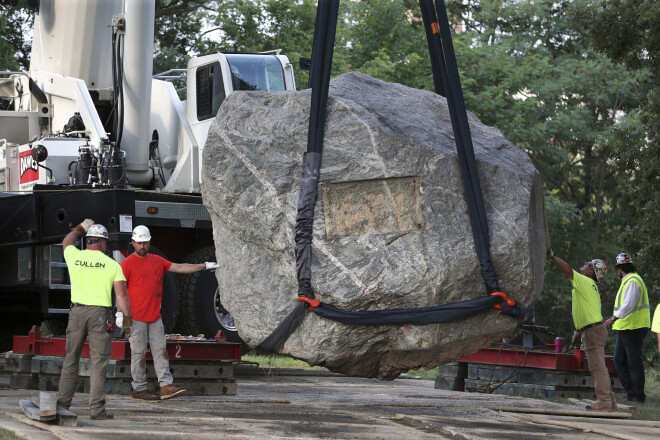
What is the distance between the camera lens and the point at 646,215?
15.9 meters

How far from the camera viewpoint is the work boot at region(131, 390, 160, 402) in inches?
427

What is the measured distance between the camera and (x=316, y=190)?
8453 millimetres

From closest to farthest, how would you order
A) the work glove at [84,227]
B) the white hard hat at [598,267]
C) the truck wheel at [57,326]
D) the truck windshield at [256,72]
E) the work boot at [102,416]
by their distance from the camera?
the work boot at [102,416] < the work glove at [84,227] < the white hard hat at [598,267] < the truck windshield at [256,72] < the truck wheel at [57,326]

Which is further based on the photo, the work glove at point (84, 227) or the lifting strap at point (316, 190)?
the work glove at point (84, 227)

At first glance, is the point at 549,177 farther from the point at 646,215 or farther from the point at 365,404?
the point at 365,404

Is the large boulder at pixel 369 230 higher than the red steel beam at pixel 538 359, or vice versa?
the large boulder at pixel 369 230

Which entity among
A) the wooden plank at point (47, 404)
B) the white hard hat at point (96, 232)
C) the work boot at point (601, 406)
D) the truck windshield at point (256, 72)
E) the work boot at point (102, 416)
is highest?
the truck windshield at point (256, 72)

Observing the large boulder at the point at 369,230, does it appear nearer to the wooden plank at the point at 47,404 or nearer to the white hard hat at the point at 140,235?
the wooden plank at the point at 47,404

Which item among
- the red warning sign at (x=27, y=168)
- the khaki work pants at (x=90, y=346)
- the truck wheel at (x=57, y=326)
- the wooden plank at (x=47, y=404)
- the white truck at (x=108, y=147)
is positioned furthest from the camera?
the truck wheel at (x=57, y=326)

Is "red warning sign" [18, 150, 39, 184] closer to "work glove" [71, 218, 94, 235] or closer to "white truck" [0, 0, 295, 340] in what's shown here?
"white truck" [0, 0, 295, 340]

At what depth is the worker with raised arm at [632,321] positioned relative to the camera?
42.4ft

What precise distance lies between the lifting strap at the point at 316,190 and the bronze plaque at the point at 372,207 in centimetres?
17

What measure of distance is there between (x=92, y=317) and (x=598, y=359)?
5674mm

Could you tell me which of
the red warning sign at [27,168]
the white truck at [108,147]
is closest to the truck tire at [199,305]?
the white truck at [108,147]
